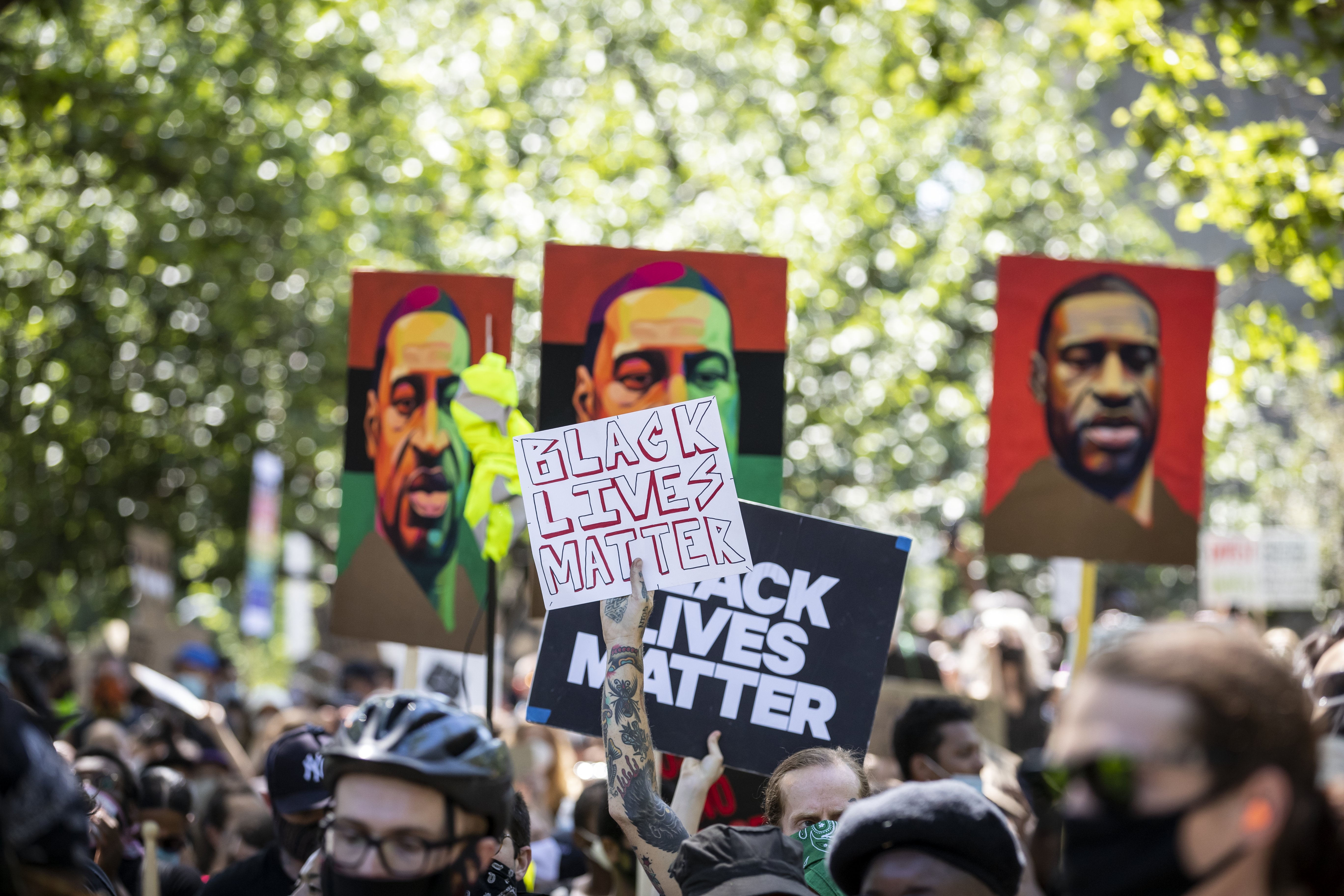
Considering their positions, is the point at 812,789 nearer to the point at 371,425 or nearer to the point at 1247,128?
the point at 371,425

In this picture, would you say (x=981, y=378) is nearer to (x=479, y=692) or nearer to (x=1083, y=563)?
(x=479, y=692)

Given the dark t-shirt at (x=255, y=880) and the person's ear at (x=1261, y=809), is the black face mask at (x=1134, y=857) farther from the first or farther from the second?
the dark t-shirt at (x=255, y=880)

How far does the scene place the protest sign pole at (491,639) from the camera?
15.3ft

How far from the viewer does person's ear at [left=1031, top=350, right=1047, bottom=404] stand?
620 centimetres

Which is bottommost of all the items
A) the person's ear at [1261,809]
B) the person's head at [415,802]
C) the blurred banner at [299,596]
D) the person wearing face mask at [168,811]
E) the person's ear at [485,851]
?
the blurred banner at [299,596]

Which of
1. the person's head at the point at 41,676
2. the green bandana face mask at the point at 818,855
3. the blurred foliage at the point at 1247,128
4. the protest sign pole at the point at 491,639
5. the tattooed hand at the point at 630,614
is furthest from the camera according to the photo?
the person's head at the point at 41,676

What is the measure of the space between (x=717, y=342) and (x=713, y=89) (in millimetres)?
11266

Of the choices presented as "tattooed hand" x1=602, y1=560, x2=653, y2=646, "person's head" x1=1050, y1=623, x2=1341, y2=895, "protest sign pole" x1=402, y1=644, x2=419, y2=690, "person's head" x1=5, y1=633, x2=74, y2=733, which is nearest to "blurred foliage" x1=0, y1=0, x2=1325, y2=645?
"person's head" x1=5, y1=633, x2=74, y2=733

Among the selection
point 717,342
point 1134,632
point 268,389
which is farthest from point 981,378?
point 1134,632

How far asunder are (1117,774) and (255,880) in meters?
2.72

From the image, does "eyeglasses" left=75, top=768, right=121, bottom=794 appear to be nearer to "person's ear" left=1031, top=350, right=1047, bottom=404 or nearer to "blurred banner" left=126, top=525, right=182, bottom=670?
"person's ear" left=1031, top=350, right=1047, bottom=404

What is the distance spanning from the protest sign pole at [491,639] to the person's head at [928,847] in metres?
2.26

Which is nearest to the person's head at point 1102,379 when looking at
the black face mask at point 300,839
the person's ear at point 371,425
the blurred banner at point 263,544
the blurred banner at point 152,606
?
the person's ear at point 371,425

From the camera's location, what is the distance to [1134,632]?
1.82m
